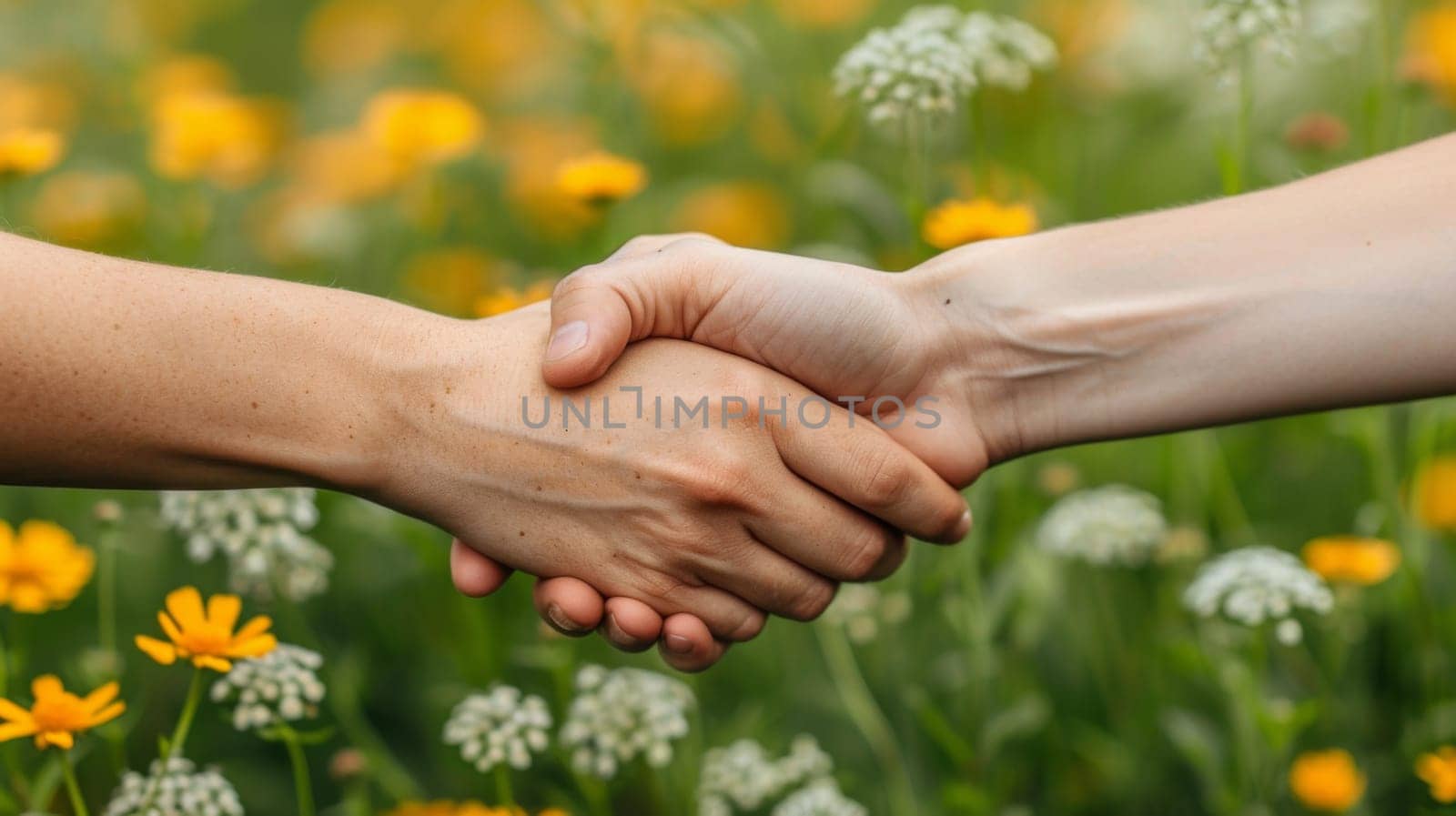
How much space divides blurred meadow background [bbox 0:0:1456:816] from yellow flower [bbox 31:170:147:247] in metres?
0.01

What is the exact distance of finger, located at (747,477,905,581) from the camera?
147 cm

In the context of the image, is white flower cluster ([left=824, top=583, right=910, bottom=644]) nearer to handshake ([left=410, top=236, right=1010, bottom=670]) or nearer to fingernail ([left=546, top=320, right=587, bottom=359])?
handshake ([left=410, top=236, right=1010, bottom=670])

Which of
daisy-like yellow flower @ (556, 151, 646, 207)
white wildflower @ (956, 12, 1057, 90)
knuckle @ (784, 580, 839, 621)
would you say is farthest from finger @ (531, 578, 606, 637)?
white wildflower @ (956, 12, 1057, 90)

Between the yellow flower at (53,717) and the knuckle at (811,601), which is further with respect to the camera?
the knuckle at (811,601)

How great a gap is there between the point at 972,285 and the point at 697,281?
32 cm

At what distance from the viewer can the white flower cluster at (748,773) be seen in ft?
4.45

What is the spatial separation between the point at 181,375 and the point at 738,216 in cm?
137

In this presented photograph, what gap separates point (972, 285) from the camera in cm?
151

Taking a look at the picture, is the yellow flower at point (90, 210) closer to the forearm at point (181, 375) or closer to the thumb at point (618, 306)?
the forearm at point (181, 375)

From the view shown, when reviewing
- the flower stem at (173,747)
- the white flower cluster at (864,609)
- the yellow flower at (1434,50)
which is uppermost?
the yellow flower at (1434,50)

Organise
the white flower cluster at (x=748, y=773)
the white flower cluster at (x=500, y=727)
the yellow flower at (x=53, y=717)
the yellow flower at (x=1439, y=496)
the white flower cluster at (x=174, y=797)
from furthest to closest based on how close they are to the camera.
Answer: the yellow flower at (x=1439, y=496), the white flower cluster at (x=748, y=773), the white flower cluster at (x=500, y=727), the white flower cluster at (x=174, y=797), the yellow flower at (x=53, y=717)

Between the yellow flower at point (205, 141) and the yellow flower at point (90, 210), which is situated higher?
the yellow flower at point (205, 141)

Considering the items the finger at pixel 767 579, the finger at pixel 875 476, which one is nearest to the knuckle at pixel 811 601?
the finger at pixel 767 579

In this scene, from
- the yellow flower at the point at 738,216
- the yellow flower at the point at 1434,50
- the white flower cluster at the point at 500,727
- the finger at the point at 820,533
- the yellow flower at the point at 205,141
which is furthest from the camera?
the yellow flower at the point at 738,216
